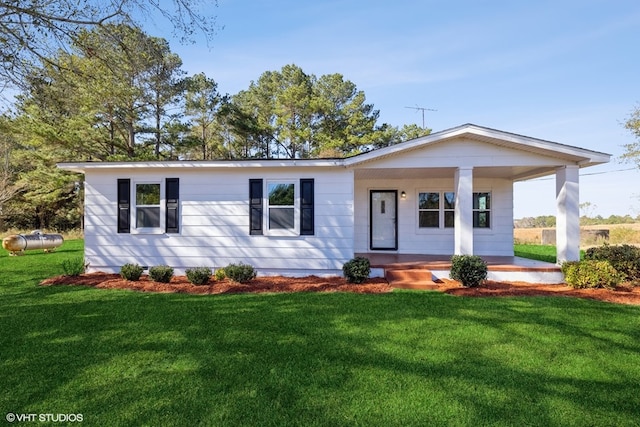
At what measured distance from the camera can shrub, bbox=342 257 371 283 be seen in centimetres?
762

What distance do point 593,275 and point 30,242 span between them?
18.1 metres

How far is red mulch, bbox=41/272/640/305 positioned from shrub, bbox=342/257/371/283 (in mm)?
158

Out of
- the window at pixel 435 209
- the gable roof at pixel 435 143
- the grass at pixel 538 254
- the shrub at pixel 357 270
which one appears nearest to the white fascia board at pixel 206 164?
the gable roof at pixel 435 143

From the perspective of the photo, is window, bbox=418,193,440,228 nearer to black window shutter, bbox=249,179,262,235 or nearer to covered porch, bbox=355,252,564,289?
covered porch, bbox=355,252,564,289

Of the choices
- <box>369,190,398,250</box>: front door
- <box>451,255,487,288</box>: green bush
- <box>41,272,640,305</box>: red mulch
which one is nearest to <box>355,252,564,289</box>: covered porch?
<box>41,272,640,305</box>: red mulch

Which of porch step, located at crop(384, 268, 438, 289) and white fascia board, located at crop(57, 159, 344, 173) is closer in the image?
porch step, located at crop(384, 268, 438, 289)

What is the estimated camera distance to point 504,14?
10.6 metres

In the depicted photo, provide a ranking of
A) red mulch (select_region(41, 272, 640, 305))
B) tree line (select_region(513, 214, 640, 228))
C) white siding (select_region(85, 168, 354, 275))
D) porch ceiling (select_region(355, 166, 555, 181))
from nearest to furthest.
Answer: red mulch (select_region(41, 272, 640, 305)) < white siding (select_region(85, 168, 354, 275)) < porch ceiling (select_region(355, 166, 555, 181)) < tree line (select_region(513, 214, 640, 228))

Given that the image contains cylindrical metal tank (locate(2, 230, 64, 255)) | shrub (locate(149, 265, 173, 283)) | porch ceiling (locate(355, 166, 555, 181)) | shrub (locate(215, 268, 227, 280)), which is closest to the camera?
shrub (locate(149, 265, 173, 283))

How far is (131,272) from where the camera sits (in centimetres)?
795

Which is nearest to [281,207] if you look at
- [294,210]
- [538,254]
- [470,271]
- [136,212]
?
[294,210]

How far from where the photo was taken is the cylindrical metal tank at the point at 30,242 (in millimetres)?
12898

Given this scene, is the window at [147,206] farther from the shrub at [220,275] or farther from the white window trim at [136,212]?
the shrub at [220,275]

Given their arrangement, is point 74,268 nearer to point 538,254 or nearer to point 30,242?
point 30,242
